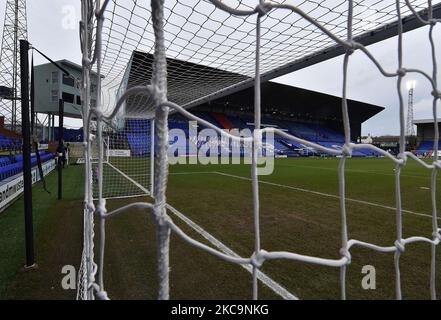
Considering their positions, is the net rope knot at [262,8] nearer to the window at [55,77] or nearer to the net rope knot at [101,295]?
the net rope knot at [101,295]

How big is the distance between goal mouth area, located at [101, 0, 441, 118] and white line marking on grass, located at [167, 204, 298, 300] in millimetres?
1548

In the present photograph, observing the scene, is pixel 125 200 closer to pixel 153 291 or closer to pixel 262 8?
pixel 153 291

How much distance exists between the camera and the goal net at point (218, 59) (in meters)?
0.89

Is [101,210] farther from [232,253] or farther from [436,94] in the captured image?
[436,94]

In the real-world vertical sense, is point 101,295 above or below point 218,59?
below

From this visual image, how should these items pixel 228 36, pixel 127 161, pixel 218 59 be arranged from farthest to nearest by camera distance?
pixel 127 161
pixel 218 59
pixel 228 36

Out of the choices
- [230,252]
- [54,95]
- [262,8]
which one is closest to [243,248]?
[230,252]

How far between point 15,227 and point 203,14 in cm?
338

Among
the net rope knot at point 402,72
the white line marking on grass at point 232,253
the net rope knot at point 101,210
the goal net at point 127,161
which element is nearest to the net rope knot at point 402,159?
the net rope knot at point 402,72

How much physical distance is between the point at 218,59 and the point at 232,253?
342 cm

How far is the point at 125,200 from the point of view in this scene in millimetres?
5059

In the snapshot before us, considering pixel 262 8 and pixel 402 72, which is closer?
pixel 262 8

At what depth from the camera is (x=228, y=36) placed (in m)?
3.71
